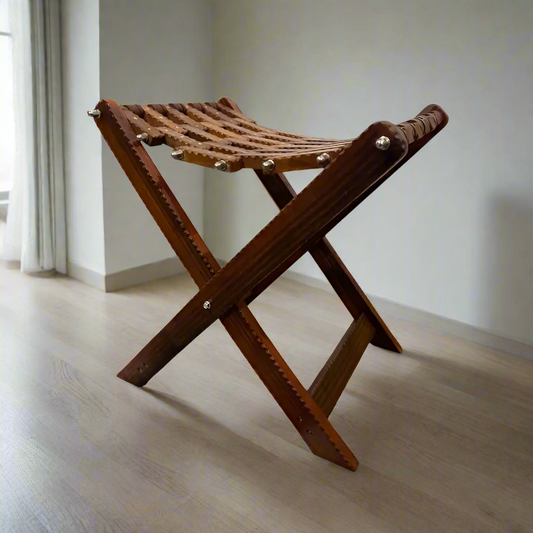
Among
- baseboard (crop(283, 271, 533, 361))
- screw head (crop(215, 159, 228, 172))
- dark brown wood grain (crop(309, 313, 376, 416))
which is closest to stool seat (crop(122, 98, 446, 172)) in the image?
screw head (crop(215, 159, 228, 172))

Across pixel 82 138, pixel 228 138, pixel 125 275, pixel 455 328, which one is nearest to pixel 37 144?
Result: pixel 82 138

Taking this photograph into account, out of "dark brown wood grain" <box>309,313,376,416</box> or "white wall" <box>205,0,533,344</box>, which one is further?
"white wall" <box>205,0,533,344</box>

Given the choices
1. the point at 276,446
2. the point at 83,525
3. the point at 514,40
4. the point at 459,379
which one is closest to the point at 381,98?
the point at 514,40

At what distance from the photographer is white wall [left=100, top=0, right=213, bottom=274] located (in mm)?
2658

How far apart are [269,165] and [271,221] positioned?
5.3 inches

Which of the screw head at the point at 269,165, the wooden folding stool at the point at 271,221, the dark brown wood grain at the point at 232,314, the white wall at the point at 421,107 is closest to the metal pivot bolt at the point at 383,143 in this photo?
the wooden folding stool at the point at 271,221

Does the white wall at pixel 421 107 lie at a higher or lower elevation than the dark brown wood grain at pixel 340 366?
higher

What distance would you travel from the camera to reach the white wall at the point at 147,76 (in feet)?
8.72

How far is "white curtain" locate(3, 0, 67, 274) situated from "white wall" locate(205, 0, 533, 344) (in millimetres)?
831

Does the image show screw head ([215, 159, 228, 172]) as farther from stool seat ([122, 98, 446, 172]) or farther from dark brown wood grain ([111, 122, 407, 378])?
dark brown wood grain ([111, 122, 407, 378])

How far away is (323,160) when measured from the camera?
1.41m

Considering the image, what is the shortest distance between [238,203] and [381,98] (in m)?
0.95

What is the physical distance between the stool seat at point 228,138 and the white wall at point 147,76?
74 cm

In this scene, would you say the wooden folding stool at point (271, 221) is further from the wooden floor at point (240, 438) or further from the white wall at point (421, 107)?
the white wall at point (421, 107)
